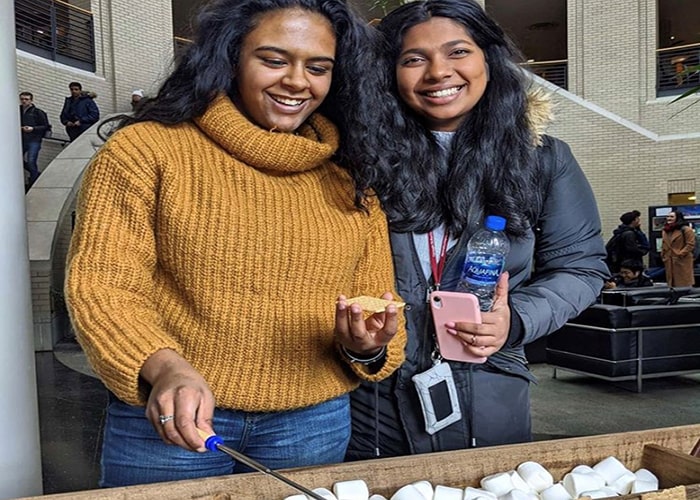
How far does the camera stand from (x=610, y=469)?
50.9 inches

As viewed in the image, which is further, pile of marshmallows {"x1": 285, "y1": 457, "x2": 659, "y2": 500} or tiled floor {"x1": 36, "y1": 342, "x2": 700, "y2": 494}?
tiled floor {"x1": 36, "y1": 342, "x2": 700, "y2": 494}

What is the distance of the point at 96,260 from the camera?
45.8 inches

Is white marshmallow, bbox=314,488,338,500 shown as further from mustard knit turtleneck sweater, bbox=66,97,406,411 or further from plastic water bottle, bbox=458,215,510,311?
plastic water bottle, bbox=458,215,510,311

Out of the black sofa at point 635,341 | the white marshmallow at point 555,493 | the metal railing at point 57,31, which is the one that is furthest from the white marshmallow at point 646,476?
the metal railing at point 57,31

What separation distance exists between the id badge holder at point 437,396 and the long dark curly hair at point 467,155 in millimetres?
324

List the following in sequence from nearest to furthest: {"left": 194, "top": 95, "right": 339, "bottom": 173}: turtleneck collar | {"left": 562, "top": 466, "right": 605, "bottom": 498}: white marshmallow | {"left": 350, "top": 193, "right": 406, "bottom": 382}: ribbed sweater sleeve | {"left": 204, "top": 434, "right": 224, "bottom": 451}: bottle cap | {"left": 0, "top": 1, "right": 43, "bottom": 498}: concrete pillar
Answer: {"left": 204, "top": 434, "right": 224, "bottom": 451}: bottle cap
{"left": 562, "top": 466, "right": 605, "bottom": 498}: white marshmallow
{"left": 194, "top": 95, "right": 339, "bottom": 173}: turtleneck collar
{"left": 350, "top": 193, "right": 406, "bottom": 382}: ribbed sweater sleeve
{"left": 0, "top": 1, "right": 43, "bottom": 498}: concrete pillar

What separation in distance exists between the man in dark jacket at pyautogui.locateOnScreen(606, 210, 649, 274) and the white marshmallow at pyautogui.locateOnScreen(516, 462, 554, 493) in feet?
24.5

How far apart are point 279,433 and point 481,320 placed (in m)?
0.47

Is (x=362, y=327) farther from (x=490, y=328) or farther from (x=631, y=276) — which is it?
(x=631, y=276)

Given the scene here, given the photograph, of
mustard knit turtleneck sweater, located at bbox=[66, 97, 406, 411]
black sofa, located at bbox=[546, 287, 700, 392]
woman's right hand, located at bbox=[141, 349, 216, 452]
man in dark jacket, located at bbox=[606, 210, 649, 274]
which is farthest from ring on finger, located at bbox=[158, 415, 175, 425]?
man in dark jacket, located at bbox=[606, 210, 649, 274]

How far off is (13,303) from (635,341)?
4924mm

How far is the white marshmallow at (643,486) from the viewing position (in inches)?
48.0

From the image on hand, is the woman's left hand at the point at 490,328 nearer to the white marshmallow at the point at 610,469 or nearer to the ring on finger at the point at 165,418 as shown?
the white marshmallow at the point at 610,469

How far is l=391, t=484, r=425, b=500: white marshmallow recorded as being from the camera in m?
1.16
